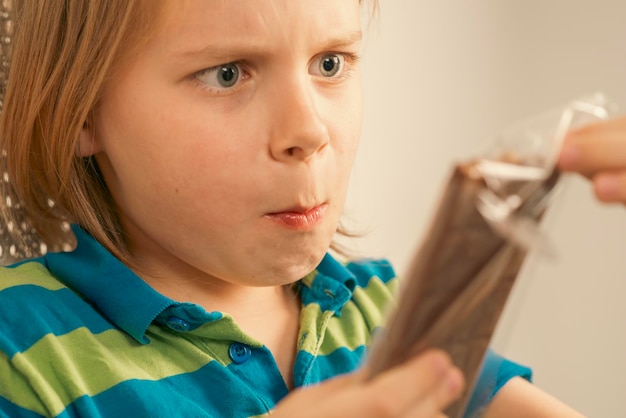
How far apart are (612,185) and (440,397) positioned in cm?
13

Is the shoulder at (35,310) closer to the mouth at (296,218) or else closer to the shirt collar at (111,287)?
the shirt collar at (111,287)

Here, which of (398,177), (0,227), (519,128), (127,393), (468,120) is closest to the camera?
(519,128)

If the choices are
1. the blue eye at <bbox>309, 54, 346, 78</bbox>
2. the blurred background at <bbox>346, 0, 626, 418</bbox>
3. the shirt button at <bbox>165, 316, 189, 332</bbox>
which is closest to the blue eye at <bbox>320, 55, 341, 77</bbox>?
the blue eye at <bbox>309, 54, 346, 78</bbox>

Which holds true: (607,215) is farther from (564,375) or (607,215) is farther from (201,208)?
(201,208)

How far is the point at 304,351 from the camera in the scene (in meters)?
0.70

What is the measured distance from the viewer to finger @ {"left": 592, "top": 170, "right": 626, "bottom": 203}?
1.43ft

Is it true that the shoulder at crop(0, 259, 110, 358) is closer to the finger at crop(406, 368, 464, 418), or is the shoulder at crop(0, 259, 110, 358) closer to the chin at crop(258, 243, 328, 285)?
the chin at crop(258, 243, 328, 285)

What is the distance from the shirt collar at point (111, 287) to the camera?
2.15ft

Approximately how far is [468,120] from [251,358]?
2.33ft

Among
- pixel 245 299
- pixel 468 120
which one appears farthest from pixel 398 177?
pixel 245 299

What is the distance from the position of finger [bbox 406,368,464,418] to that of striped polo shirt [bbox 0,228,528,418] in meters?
0.25

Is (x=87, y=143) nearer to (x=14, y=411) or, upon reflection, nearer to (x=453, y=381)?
(x=14, y=411)

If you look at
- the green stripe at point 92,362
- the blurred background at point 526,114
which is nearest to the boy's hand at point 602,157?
the green stripe at point 92,362

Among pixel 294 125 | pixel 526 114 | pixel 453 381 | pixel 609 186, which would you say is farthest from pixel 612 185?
pixel 526 114
